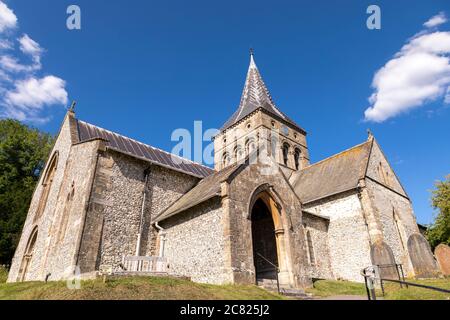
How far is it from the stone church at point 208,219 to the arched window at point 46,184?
0.09 metres

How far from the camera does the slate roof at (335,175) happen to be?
20062 millimetres

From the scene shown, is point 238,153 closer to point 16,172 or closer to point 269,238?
point 269,238

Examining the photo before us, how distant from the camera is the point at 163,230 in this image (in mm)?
14969

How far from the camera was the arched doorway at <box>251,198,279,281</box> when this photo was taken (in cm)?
1606

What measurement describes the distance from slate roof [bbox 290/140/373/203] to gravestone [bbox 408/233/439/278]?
15.8 ft

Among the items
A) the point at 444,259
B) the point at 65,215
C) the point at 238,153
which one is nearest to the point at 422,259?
the point at 444,259

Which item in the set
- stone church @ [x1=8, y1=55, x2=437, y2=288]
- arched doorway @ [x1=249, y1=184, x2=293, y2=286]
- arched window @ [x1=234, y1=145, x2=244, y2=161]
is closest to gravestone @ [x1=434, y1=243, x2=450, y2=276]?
stone church @ [x1=8, y1=55, x2=437, y2=288]

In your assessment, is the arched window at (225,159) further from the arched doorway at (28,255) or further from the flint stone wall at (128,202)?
the arched doorway at (28,255)

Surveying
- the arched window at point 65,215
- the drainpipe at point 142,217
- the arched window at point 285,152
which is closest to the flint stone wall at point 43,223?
the arched window at point 65,215

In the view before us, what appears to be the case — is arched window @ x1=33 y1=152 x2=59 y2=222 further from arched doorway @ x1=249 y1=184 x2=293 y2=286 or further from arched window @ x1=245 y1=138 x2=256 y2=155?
arched window @ x1=245 y1=138 x2=256 y2=155

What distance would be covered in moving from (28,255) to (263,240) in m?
13.7
